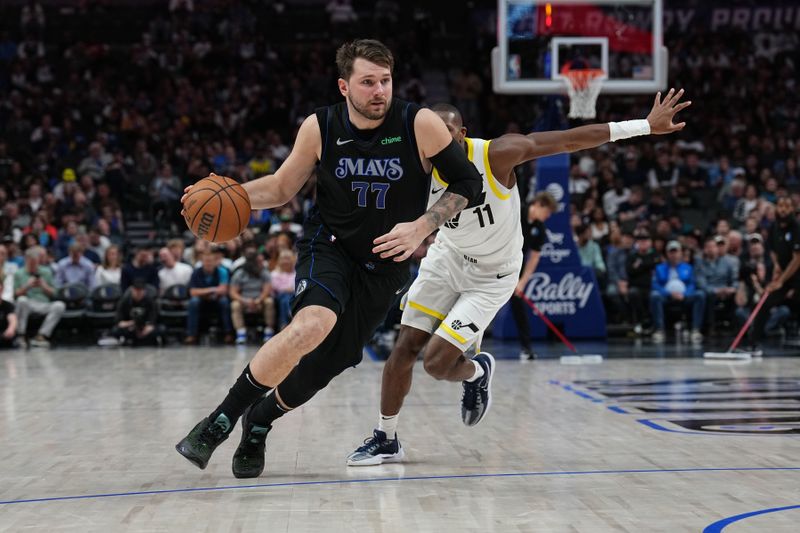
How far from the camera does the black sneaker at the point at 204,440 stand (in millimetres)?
4770

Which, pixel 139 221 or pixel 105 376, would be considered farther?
pixel 139 221

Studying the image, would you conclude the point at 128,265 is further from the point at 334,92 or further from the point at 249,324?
the point at 334,92

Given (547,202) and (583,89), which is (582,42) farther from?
(547,202)

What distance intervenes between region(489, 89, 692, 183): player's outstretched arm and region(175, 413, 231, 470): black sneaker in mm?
2110

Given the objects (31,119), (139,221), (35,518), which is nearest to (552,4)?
(139,221)

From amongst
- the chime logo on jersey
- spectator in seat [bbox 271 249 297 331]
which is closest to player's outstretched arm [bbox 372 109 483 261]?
the chime logo on jersey

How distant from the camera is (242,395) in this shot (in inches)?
190

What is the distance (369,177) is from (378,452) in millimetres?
1501

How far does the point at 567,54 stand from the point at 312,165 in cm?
887

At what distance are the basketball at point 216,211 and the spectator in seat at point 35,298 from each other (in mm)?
10461

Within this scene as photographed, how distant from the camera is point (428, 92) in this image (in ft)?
80.0

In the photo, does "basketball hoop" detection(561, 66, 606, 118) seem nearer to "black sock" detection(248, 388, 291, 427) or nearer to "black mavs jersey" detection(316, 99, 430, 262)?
"black mavs jersey" detection(316, 99, 430, 262)

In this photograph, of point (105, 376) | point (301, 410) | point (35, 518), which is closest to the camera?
point (35, 518)

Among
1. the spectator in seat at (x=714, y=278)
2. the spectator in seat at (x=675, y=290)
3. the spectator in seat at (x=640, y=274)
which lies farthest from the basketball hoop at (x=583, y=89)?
the spectator in seat at (x=714, y=278)
